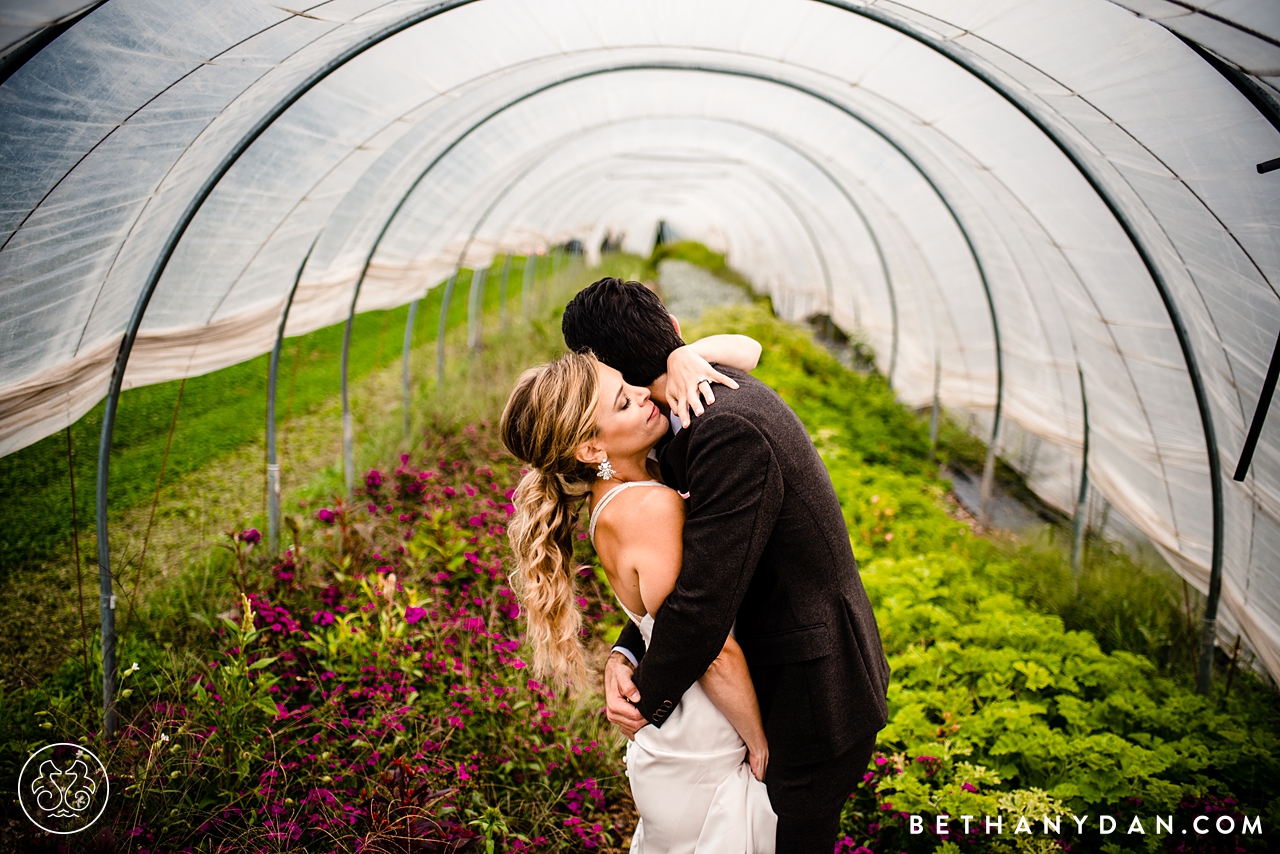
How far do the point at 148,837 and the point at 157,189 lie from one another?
8.50 ft

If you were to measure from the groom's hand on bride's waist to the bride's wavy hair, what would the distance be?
0.27m

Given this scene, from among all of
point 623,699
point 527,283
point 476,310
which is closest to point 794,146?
point 476,310

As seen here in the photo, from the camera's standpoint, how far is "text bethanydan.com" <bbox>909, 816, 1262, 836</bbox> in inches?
85.7

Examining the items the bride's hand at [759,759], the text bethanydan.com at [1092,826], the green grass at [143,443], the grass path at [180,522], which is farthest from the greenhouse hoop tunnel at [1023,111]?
the bride's hand at [759,759]

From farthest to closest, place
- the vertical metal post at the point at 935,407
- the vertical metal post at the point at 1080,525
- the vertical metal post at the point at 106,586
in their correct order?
the vertical metal post at the point at 935,407, the vertical metal post at the point at 1080,525, the vertical metal post at the point at 106,586

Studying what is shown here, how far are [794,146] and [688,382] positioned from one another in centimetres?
724

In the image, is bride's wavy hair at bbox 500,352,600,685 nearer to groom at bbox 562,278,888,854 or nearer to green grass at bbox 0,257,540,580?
groom at bbox 562,278,888,854

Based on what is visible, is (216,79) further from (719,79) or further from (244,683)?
(719,79)

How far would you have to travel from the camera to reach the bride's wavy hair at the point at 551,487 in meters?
1.74

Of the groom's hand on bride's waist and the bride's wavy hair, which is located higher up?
the bride's wavy hair

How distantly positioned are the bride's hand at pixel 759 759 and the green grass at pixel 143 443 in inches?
164

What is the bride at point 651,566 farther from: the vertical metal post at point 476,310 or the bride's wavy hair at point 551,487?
the vertical metal post at point 476,310

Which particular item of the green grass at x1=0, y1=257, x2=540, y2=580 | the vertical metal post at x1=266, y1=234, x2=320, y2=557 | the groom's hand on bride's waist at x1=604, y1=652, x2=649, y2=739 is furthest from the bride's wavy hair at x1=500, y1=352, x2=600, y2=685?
the green grass at x1=0, y1=257, x2=540, y2=580

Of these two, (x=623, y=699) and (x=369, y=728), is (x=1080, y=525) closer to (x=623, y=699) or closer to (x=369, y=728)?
(x=623, y=699)
